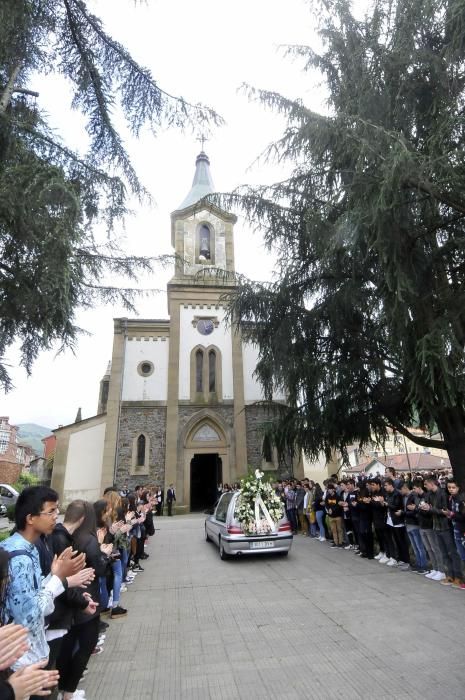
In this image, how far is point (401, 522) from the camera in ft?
24.9

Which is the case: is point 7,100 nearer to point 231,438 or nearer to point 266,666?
point 266,666

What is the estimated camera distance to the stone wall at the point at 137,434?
19.0 meters

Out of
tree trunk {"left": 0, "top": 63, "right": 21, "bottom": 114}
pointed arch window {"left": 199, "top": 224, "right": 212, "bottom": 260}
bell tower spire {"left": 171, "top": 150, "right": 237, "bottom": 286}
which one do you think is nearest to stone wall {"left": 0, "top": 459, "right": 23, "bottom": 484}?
bell tower spire {"left": 171, "top": 150, "right": 237, "bottom": 286}

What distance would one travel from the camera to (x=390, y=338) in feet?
25.6

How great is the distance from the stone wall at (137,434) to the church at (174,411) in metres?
0.05

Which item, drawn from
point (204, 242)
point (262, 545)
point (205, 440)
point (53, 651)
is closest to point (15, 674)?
point (53, 651)

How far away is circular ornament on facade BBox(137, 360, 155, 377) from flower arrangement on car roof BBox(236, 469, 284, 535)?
12.8m

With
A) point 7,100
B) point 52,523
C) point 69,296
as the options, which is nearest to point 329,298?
point 69,296

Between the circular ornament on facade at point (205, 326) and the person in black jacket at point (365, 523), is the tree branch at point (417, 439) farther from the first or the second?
the circular ornament on facade at point (205, 326)

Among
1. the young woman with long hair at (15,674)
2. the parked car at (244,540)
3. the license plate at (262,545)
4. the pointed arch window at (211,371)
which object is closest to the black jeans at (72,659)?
the young woman with long hair at (15,674)

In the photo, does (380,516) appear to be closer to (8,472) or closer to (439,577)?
(439,577)

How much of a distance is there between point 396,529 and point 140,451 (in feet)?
46.7

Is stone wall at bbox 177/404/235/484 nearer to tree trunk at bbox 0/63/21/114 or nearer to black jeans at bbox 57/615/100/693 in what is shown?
tree trunk at bbox 0/63/21/114

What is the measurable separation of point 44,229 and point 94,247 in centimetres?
148
